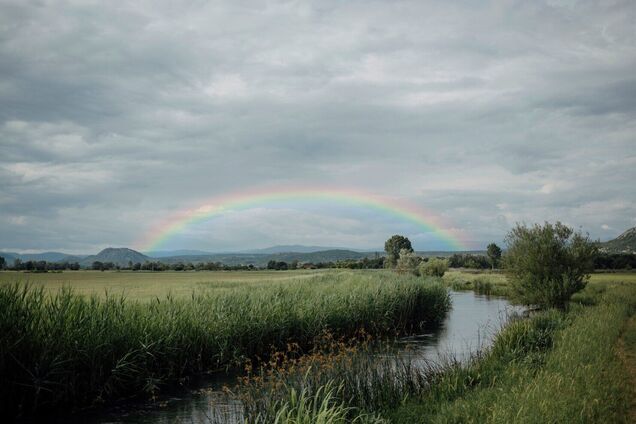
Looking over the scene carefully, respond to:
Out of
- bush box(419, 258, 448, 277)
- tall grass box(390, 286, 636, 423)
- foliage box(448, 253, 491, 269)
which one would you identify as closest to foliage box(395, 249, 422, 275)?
bush box(419, 258, 448, 277)

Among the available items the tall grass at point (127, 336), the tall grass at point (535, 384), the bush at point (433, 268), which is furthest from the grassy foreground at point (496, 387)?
the bush at point (433, 268)

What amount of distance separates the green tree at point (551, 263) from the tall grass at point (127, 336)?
34.1 ft

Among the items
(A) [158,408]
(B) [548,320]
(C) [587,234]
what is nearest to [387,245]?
(C) [587,234]

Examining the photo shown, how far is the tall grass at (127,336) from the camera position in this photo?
1198 centimetres

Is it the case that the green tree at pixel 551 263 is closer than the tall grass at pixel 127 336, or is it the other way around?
the tall grass at pixel 127 336

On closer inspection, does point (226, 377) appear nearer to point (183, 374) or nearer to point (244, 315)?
point (183, 374)

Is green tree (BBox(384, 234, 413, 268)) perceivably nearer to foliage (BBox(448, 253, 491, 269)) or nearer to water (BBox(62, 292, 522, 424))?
foliage (BBox(448, 253, 491, 269))

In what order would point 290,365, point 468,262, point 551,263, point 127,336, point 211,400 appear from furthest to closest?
point 468,262 < point 551,263 < point 290,365 < point 127,336 < point 211,400

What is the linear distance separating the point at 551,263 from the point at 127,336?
75.5 feet

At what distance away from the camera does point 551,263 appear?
27.8 m

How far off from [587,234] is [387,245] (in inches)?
4056

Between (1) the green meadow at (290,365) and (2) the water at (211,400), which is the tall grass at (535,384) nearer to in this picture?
(1) the green meadow at (290,365)

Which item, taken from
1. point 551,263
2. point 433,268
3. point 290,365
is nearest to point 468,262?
point 433,268

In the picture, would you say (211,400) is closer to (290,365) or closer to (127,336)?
(290,365)
